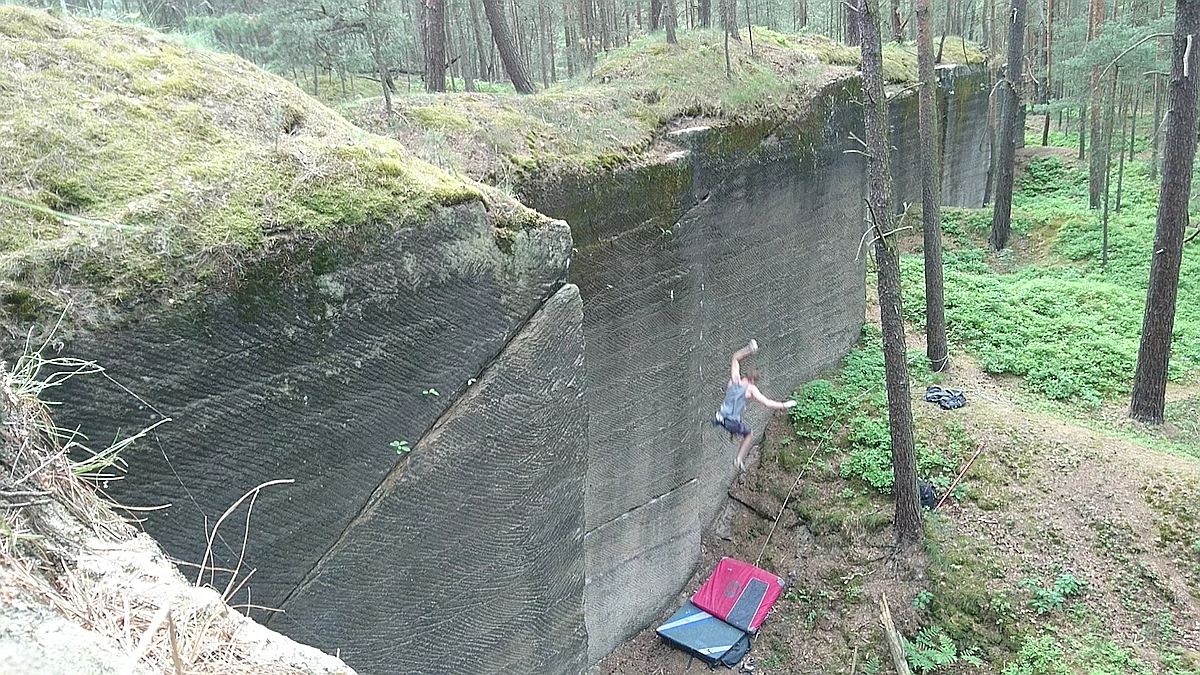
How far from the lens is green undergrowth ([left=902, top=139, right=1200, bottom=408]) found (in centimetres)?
1084

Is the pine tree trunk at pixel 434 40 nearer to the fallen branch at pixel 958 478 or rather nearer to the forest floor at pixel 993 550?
the forest floor at pixel 993 550

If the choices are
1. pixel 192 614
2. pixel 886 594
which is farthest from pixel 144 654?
pixel 886 594

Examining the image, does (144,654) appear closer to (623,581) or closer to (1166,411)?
(623,581)

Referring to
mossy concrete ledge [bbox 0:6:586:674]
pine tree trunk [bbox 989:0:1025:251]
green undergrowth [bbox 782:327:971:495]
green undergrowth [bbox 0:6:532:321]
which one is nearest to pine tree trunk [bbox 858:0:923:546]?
green undergrowth [bbox 782:327:971:495]

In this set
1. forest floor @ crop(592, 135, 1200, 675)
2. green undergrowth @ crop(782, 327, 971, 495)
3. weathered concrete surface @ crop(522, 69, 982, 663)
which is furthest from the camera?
green undergrowth @ crop(782, 327, 971, 495)

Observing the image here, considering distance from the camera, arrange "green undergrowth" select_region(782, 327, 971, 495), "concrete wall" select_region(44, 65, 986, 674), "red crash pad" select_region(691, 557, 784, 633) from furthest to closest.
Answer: "green undergrowth" select_region(782, 327, 971, 495), "red crash pad" select_region(691, 557, 784, 633), "concrete wall" select_region(44, 65, 986, 674)

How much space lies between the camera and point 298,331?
414 centimetres

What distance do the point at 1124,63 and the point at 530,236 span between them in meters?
16.9

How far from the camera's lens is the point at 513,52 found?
32.8 feet

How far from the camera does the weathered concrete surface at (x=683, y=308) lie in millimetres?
7938

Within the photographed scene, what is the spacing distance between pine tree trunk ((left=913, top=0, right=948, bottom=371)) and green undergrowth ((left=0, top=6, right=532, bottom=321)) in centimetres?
732

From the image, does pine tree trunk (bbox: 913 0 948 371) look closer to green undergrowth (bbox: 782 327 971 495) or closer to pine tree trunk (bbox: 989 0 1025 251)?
green undergrowth (bbox: 782 327 971 495)

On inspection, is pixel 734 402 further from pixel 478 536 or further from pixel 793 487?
pixel 793 487

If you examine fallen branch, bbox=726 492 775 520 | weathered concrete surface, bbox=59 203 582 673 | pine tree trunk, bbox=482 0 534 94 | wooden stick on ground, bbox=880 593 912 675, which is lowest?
wooden stick on ground, bbox=880 593 912 675
